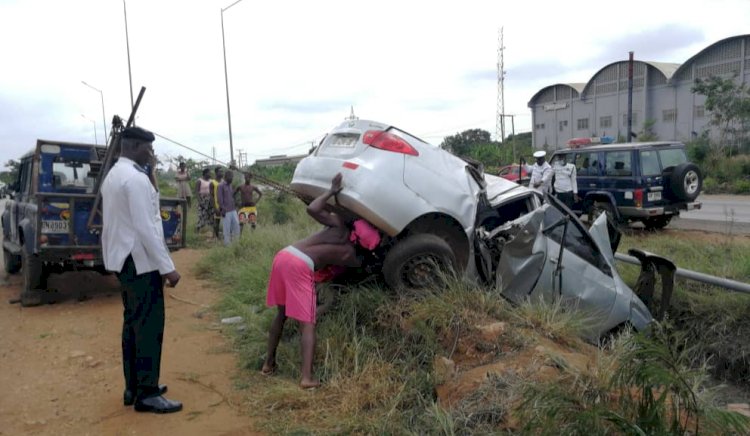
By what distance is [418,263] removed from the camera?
4656 millimetres

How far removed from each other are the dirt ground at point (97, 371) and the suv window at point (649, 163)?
8232 mm

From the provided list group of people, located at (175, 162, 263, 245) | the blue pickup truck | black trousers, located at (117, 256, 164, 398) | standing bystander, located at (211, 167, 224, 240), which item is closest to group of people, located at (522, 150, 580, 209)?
group of people, located at (175, 162, 263, 245)

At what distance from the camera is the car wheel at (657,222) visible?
1179cm

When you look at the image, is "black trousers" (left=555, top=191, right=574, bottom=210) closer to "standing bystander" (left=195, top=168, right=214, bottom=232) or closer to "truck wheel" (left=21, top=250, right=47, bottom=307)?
"standing bystander" (left=195, top=168, right=214, bottom=232)

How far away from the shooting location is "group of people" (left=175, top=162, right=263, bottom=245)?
36.9 ft

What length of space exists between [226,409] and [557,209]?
3.21 m

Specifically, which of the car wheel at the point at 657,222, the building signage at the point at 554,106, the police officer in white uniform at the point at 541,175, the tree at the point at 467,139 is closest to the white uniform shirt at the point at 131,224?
the police officer in white uniform at the point at 541,175

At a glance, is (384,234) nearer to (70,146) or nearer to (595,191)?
(70,146)

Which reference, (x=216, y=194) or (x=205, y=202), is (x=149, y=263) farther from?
(x=205, y=202)

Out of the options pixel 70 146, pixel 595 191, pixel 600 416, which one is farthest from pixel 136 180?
pixel 595 191

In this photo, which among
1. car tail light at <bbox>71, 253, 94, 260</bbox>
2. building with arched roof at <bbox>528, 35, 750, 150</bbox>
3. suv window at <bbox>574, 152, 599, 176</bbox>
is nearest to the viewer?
car tail light at <bbox>71, 253, 94, 260</bbox>

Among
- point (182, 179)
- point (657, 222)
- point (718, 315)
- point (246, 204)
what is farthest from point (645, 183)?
point (182, 179)

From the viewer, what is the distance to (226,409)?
4.04 meters

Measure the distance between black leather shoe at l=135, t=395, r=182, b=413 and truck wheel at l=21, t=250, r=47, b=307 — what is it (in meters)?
4.03
